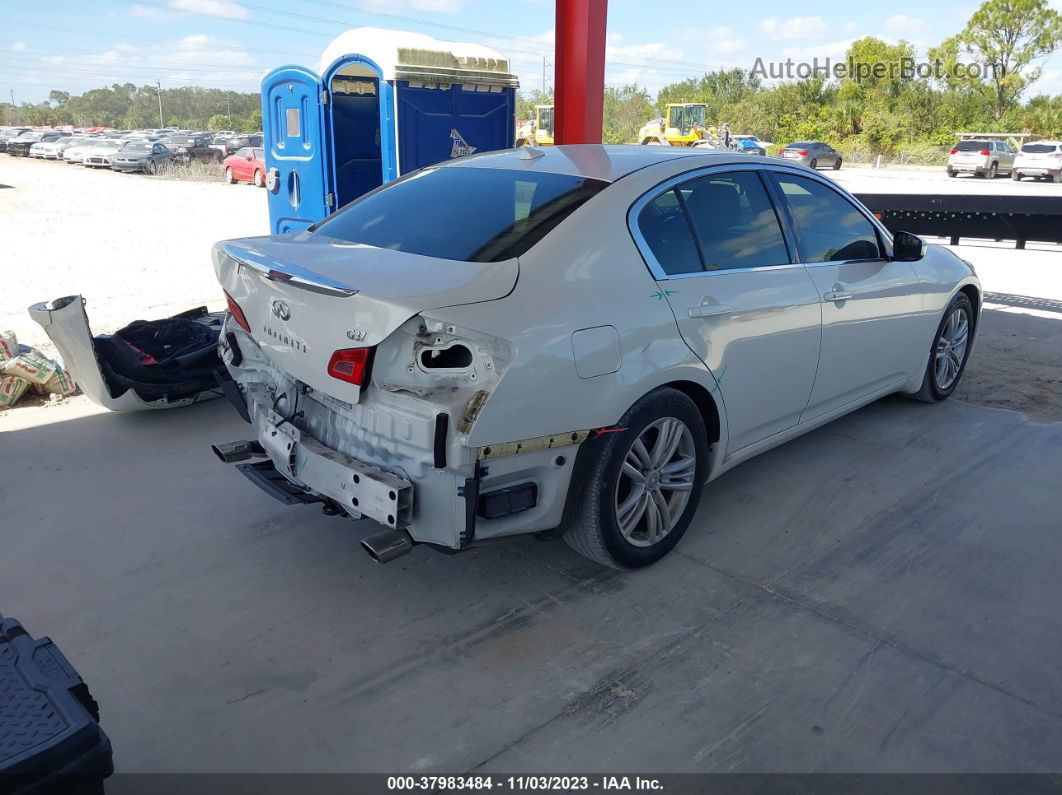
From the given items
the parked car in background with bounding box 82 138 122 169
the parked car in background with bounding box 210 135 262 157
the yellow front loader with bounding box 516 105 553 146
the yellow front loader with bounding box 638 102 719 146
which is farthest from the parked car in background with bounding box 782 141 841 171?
the parked car in background with bounding box 82 138 122 169

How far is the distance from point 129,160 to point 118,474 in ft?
107

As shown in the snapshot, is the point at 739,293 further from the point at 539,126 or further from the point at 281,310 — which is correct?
the point at 539,126

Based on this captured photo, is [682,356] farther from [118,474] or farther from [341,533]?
[118,474]

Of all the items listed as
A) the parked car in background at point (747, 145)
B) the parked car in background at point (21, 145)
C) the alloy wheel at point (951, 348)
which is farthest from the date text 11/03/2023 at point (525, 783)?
the parked car in background at point (21, 145)

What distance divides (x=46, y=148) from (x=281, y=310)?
149 feet

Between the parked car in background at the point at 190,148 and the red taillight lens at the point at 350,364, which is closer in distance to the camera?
the red taillight lens at the point at 350,364

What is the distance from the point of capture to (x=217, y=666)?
3.01 meters

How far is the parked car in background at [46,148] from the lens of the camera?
133 ft

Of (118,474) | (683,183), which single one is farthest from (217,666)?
(683,183)

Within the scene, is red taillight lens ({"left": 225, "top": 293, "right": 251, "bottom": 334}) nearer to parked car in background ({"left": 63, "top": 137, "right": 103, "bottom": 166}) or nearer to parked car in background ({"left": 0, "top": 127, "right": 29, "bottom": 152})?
parked car in background ({"left": 63, "top": 137, "right": 103, "bottom": 166})

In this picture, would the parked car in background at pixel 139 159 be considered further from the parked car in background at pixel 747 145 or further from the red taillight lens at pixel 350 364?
the red taillight lens at pixel 350 364

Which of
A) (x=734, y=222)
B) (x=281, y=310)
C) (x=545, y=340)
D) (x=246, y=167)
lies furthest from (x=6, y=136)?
(x=545, y=340)

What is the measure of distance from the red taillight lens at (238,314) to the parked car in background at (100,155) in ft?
114

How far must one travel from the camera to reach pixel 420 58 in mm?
7656
